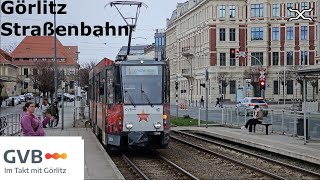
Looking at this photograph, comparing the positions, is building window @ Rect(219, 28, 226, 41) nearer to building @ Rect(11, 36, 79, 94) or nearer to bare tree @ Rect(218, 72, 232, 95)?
bare tree @ Rect(218, 72, 232, 95)

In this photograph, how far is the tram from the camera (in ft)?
68.0

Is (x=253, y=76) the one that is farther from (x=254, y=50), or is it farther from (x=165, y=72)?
(x=165, y=72)

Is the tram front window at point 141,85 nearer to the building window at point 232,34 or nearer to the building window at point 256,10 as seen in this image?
the building window at point 256,10

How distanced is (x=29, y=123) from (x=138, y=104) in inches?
291

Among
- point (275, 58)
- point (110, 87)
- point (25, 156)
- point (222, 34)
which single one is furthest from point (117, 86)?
point (275, 58)

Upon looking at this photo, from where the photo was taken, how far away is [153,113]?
2088 cm

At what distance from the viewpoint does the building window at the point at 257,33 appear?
9104cm

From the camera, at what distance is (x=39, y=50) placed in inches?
4353

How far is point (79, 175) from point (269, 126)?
2396 cm

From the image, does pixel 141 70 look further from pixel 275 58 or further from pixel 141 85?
pixel 275 58

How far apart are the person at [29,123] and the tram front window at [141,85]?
7024 mm

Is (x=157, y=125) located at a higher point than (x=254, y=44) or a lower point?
lower

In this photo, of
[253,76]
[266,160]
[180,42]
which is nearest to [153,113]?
[266,160]

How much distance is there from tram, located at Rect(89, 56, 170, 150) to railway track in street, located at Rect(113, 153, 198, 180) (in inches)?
24.0
